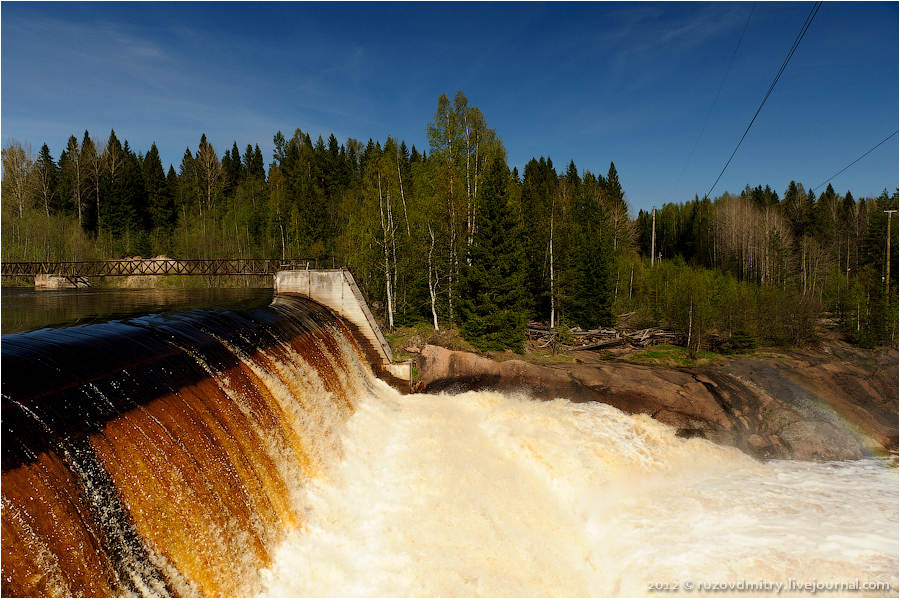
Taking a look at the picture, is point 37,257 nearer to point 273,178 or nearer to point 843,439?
point 273,178

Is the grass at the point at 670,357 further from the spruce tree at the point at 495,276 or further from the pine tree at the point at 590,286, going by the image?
the spruce tree at the point at 495,276

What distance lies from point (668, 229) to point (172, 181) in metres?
74.4

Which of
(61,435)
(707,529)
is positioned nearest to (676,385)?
(707,529)

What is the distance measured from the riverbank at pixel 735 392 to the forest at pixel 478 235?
10.2 ft

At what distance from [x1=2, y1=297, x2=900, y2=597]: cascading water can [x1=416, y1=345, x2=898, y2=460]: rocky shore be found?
1.34 m

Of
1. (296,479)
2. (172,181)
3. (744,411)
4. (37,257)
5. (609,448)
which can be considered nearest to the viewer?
(296,479)

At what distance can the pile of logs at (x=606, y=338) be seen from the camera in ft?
84.7

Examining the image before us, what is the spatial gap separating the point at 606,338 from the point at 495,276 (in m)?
10.3

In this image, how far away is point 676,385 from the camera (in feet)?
56.1

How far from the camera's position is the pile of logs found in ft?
84.7

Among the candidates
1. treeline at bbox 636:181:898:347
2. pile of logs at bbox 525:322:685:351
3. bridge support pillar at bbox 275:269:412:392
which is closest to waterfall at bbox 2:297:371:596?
bridge support pillar at bbox 275:269:412:392

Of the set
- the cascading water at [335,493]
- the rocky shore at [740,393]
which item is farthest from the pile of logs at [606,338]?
the cascading water at [335,493]

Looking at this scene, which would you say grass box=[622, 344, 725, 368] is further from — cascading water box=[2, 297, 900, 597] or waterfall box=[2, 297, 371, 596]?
waterfall box=[2, 297, 371, 596]

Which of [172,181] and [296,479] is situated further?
[172,181]
